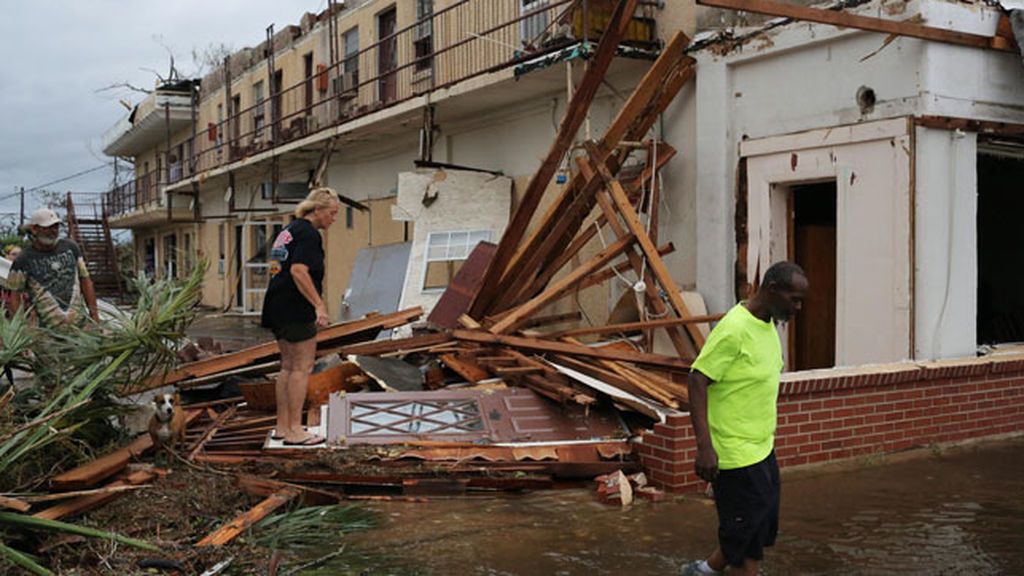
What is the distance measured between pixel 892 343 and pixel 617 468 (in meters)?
2.94

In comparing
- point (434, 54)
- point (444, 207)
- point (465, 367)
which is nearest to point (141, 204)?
point (434, 54)

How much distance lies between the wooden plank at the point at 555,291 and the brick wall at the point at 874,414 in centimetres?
212

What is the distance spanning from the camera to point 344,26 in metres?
20.3

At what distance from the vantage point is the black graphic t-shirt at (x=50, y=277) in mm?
6902

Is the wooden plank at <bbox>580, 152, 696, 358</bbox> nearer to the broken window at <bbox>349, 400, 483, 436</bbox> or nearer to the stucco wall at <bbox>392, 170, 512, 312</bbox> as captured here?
the broken window at <bbox>349, 400, 483, 436</bbox>

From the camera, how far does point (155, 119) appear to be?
32.0 metres

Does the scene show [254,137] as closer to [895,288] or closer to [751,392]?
[895,288]

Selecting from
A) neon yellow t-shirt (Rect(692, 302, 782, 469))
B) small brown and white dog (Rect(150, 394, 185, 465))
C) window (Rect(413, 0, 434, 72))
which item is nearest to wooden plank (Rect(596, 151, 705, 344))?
small brown and white dog (Rect(150, 394, 185, 465))

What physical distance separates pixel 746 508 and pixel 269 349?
214 inches

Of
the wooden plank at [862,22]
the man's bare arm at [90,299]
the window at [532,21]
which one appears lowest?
the man's bare arm at [90,299]

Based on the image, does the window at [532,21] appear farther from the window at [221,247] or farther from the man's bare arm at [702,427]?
the window at [221,247]

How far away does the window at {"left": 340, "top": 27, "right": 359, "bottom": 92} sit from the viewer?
62.9ft

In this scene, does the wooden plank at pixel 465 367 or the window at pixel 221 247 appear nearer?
the wooden plank at pixel 465 367

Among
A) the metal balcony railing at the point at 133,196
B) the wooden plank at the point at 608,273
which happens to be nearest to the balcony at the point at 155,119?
the metal balcony railing at the point at 133,196
